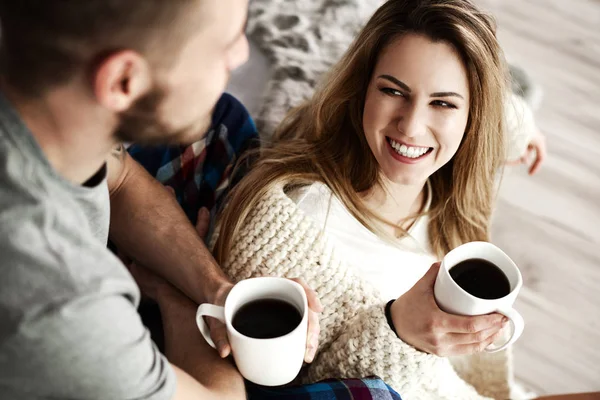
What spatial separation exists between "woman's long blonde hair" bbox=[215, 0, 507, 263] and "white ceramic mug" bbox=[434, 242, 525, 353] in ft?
1.14

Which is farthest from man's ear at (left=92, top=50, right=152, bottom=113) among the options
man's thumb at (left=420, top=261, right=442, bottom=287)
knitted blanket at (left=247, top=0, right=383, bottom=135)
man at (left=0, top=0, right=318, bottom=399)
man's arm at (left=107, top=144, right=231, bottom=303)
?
knitted blanket at (left=247, top=0, right=383, bottom=135)

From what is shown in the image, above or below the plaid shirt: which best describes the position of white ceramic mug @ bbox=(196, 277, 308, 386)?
above

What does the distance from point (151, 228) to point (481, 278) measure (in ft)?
2.08

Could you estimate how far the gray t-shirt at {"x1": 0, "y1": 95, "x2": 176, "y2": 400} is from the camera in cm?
68

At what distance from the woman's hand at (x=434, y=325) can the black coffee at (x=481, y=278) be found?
39 mm

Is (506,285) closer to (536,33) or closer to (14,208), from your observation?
(14,208)

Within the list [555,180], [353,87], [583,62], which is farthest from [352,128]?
[583,62]

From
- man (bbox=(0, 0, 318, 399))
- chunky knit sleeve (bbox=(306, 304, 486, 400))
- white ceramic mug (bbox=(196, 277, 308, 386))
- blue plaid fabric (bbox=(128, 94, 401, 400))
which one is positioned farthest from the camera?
blue plaid fabric (bbox=(128, 94, 401, 400))

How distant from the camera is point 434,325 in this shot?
102 cm

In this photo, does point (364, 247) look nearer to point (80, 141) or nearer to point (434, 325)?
point (434, 325)

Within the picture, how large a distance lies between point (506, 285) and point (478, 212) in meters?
0.51

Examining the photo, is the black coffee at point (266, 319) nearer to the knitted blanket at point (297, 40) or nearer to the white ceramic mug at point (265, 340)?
the white ceramic mug at point (265, 340)

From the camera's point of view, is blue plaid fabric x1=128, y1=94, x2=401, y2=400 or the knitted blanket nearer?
blue plaid fabric x1=128, y1=94, x2=401, y2=400

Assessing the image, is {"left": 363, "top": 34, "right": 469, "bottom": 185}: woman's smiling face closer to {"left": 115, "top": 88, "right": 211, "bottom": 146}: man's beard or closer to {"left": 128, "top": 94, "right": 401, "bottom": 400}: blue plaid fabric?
{"left": 128, "top": 94, "right": 401, "bottom": 400}: blue plaid fabric
